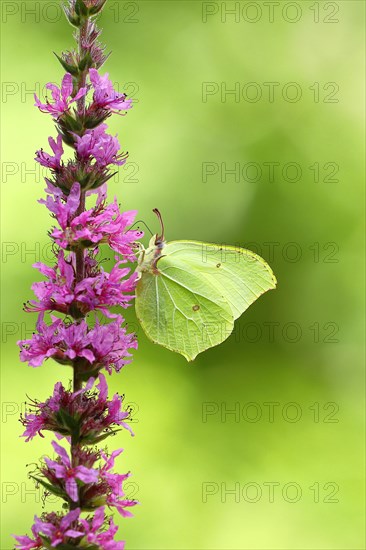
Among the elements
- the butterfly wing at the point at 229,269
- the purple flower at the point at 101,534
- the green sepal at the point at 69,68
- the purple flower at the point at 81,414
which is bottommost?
the purple flower at the point at 101,534

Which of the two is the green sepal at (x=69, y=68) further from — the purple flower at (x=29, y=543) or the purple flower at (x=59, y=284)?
the purple flower at (x=29, y=543)

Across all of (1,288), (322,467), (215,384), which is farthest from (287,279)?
(1,288)

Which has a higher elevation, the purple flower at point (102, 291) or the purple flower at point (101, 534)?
the purple flower at point (102, 291)

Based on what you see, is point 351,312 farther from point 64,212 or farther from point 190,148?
point 64,212

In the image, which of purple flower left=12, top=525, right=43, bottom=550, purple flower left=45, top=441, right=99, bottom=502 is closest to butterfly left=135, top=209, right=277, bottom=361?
purple flower left=45, top=441, right=99, bottom=502

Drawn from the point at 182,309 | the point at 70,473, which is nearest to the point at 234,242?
the point at 182,309

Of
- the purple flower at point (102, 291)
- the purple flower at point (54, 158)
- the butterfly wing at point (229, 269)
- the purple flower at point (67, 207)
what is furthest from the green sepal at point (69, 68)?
the butterfly wing at point (229, 269)

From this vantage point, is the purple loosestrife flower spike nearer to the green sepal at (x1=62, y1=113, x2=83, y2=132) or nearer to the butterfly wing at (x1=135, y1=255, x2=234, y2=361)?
the green sepal at (x1=62, y1=113, x2=83, y2=132)

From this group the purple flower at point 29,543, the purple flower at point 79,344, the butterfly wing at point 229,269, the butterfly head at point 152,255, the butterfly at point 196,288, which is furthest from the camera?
the butterfly wing at point 229,269
